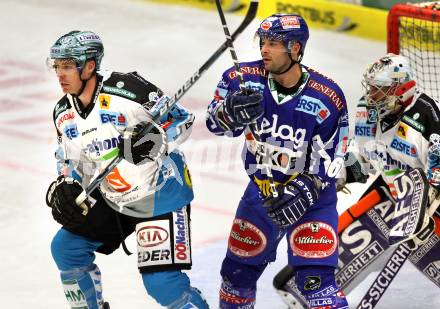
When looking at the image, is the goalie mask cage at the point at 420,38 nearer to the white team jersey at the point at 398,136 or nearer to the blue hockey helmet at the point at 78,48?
the white team jersey at the point at 398,136

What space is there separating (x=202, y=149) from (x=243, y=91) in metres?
3.60

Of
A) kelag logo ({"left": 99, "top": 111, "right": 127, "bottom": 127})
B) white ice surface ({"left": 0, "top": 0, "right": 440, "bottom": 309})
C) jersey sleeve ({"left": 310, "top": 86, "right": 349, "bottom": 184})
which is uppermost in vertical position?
kelag logo ({"left": 99, "top": 111, "right": 127, "bottom": 127})

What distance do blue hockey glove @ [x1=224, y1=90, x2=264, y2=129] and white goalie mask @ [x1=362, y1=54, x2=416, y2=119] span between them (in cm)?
107

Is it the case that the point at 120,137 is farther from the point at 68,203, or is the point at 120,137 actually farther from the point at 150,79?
the point at 150,79

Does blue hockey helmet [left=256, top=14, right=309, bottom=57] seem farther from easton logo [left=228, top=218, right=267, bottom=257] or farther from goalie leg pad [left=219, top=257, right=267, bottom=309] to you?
goalie leg pad [left=219, top=257, right=267, bottom=309]

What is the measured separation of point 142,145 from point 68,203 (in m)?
0.48

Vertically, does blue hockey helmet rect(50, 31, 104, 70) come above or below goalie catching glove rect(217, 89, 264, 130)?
above

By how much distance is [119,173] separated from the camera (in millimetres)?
6062

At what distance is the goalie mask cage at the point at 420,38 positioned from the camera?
320 inches

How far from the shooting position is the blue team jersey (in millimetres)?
5926

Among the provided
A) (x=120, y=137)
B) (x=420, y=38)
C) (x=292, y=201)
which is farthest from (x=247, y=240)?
(x=420, y=38)

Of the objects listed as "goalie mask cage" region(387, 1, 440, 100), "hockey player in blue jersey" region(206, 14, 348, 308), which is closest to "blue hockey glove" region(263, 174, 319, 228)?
"hockey player in blue jersey" region(206, 14, 348, 308)

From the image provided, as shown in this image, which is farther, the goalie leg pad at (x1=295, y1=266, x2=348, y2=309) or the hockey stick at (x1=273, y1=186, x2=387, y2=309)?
the hockey stick at (x1=273, y1=186, x2=387, y2=309)

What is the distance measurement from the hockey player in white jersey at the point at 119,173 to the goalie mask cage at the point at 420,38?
2544 mm
